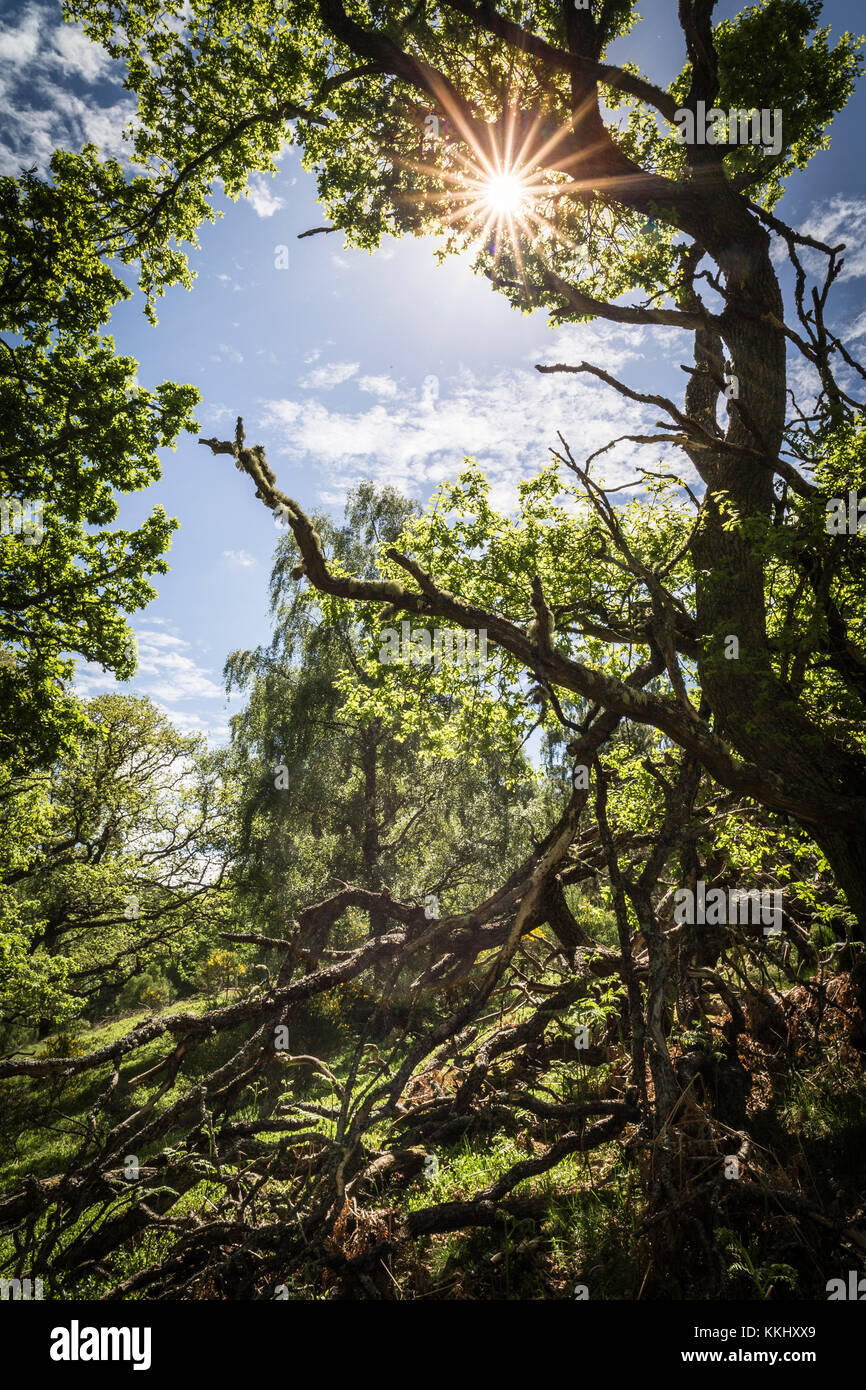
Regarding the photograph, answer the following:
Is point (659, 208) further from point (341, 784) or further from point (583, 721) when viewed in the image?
point (341, 784)

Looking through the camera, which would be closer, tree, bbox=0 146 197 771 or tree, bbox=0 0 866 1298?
tree, bbox=0 0 866 1298

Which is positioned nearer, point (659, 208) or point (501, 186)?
point (659, 208)

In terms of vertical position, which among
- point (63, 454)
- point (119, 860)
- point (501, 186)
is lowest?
point (119, 860)

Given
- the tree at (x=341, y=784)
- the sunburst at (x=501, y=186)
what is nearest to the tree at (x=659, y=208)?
the sunburst at (x=501, y=186)

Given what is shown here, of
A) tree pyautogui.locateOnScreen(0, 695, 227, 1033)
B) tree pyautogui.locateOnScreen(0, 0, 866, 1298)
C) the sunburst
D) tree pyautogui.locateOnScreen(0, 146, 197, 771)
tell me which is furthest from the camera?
tree pyautogui.locateOnScreen(0, 695, 227, 1033)

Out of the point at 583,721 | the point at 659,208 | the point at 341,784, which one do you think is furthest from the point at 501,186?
the point at 341,784

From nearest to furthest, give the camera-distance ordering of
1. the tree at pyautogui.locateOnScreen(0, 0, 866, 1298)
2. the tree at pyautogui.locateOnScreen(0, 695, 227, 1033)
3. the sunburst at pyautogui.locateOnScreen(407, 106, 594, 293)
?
the tree at pyautogui.locateOnScreen(0, 0, 866, 1298), the sunburst at pyautogui.locateOnScreen(407, 106, 594, 293), the tree at pyautogui.locateOnScreen(0, 695, 227, 1033)

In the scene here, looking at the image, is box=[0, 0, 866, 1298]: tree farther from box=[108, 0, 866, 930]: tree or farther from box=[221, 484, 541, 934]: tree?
box=[221, 484, 541, 934]: tree

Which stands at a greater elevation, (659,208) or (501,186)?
(501,186)

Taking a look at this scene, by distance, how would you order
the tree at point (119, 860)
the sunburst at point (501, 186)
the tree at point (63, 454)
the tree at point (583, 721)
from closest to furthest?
1. the tree at point (583, 721)
2. the sunburst at point (501, 186)
3. the tree at point (63, 454)
4. the tree at point (119, 860)

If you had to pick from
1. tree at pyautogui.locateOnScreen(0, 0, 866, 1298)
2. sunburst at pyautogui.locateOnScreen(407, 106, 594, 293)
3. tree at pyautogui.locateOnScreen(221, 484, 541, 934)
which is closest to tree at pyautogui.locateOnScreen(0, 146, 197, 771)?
tree at pyautogui.locateOnScreen(0, 0, 866, 1298)

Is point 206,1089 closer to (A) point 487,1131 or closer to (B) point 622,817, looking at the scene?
(A) point 487,1131

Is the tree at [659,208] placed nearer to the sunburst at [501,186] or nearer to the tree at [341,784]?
the sunburst at [501,186]

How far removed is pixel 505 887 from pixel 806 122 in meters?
10.2
